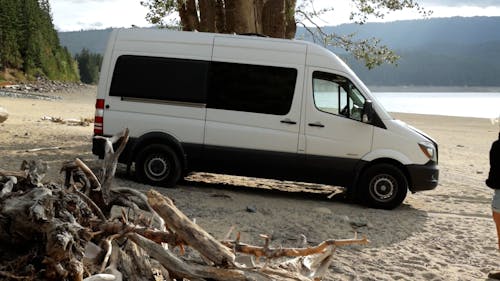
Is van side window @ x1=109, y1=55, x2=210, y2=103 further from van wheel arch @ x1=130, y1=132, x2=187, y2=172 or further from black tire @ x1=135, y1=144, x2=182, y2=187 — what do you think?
black tire @ x1=135, y1=144, x2=182, y2=187

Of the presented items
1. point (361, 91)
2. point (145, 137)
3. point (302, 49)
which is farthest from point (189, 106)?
point (361, 91)

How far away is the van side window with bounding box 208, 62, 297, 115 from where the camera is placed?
34.3 ft

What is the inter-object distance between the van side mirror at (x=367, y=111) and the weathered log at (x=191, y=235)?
7.08m

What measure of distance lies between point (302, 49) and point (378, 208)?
294cm

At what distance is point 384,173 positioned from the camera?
10328 mm

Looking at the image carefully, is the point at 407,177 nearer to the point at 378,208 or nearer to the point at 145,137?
the point at 378,208

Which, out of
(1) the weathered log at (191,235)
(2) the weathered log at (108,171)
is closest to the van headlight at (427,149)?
(2) the weathered log at (108,171)

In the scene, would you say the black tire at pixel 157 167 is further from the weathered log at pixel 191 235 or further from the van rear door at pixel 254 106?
the weathered log at pixel 191 235

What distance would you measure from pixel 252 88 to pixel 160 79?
1.60 metres

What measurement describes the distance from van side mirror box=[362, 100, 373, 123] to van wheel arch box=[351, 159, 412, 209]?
2.33 ft

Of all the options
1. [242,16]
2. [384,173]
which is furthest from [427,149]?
[242,16]

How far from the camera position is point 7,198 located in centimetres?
349

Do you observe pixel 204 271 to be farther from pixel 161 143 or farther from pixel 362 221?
pixel 161 143

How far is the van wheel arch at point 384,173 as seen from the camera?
33.6 feet
